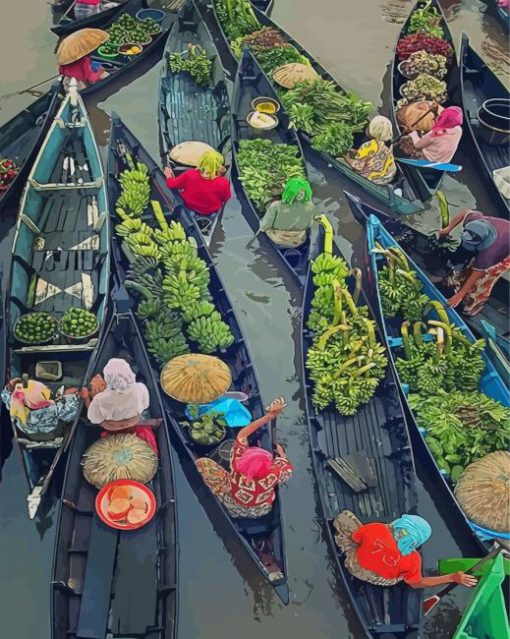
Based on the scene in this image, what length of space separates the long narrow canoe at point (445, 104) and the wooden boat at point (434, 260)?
145 cm

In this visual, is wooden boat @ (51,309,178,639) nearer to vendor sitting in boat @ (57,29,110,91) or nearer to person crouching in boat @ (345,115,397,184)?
person crouching in boat @ (345,115,397,184)

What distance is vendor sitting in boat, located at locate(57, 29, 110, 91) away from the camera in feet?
39.9

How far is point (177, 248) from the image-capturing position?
9914 millimetres

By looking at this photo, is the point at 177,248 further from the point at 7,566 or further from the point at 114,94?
the point at 114,94

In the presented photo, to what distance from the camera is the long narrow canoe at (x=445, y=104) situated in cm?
1195

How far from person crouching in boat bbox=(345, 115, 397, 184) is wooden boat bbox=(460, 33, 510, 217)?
1819 mm

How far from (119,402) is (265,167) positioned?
19.6 feet

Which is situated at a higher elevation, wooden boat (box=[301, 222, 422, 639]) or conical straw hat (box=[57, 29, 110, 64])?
conical straw hat (box=[57, 29, 110, 64])

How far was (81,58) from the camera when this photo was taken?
12.8m

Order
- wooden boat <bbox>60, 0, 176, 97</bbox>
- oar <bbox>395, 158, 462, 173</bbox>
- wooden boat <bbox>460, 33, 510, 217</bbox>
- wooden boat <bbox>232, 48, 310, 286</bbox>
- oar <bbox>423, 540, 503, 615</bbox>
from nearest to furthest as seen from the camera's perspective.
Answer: oar <bbox>423, 540, 503, 615</bbox>, wooden boat <bbox>232, 48, 310, 286</bbox>, oar <bbox>395, 158, 462, 173</bbox>, wooden boat <bbox>460, 33, 510, 217</bbox>, wooden boat <bbox>60, 0, 176, 97</bbox>

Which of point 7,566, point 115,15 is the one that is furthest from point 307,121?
point 7,566

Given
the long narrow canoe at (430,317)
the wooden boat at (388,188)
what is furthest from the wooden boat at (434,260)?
the wooden boat at (388,188)

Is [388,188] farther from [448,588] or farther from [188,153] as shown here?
[448,588]

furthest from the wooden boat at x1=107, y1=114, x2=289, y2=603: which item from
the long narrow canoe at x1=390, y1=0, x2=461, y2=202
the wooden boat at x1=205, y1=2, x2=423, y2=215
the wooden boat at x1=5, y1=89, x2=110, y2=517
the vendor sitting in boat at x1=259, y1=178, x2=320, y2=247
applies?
the long narrow canoe at x1=390, y1=0, x2=461, y2=202
